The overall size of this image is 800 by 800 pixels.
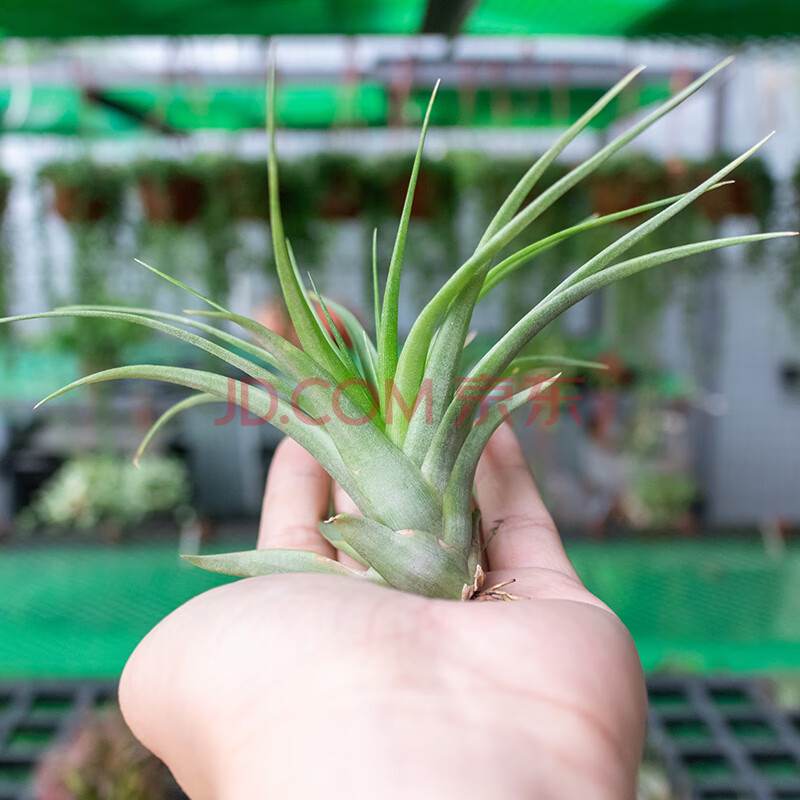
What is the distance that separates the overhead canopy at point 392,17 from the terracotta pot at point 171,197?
753 millimetres

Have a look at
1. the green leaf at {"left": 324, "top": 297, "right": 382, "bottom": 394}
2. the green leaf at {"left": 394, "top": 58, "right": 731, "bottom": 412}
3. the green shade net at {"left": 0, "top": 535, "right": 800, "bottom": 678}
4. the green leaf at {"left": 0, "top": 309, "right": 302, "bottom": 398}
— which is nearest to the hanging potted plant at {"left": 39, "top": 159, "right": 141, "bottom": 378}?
the green shade net at {"left": 0, "top": 535, "right": 800, "bottom": 678}

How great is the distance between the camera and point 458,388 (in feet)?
1.99

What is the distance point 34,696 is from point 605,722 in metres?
1.69

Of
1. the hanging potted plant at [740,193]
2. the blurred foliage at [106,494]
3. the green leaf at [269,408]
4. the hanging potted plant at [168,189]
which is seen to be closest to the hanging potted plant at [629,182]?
the hanging potted plant at [740,193]

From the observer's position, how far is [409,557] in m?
0.56

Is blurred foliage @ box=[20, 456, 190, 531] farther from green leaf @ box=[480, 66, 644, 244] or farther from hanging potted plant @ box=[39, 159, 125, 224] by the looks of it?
green leaf @ box=[480, 66, 644, 244]

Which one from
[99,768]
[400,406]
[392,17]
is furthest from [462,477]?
[392,17]

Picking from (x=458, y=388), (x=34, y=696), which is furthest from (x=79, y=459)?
Answer: (x=458, y=388)

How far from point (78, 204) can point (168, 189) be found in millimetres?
364

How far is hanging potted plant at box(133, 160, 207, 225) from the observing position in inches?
98.8

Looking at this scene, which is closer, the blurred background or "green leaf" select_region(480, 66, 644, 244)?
"green leaf" select_region(480, 66, 644, 244)

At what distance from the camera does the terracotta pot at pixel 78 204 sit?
2.54 meters

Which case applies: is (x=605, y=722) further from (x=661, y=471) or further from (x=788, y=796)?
(x=661, y=471)

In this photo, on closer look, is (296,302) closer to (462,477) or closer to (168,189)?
(462,477)
